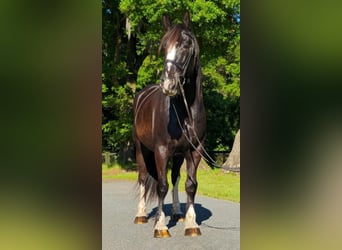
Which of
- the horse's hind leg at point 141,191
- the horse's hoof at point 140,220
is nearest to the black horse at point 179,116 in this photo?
the horse's hind leg at point 141,191

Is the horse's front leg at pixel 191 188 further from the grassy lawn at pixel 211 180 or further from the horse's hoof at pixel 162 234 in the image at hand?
the grassy lawn at pixel 211 180

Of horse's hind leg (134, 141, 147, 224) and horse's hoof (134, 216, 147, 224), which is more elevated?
horse's hind leg (134, 141, 147, 224)

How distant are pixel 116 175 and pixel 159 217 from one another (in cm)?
931

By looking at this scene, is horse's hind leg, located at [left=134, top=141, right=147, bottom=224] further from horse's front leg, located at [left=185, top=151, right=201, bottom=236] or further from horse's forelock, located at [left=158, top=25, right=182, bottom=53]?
horse's forelock, located at [left=158, top=25, right=182, bottom=53]

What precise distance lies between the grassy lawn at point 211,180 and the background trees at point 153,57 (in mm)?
1654

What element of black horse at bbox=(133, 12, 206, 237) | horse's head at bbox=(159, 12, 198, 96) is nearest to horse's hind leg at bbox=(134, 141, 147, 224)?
black horse at bbox=(133, 12, 206, 237)

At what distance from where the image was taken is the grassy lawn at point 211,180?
9773mm

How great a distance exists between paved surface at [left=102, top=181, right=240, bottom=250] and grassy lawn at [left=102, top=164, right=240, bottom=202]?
0.87 m

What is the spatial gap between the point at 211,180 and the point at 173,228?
686 cm

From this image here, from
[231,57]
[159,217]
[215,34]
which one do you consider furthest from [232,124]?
[159,217]

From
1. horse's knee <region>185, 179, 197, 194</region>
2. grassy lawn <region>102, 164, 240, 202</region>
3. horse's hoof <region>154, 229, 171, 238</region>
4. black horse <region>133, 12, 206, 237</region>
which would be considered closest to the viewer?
black horse <region>133, 12, 206, 237</region>

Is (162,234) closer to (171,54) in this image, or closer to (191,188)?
(191,188)

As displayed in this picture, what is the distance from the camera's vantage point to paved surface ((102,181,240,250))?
4.91 metres
